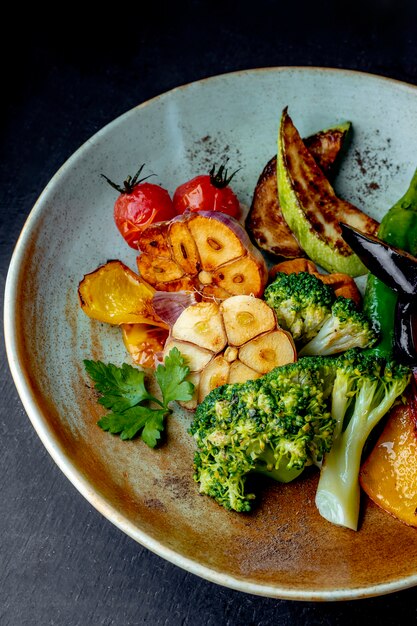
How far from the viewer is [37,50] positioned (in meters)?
4.25

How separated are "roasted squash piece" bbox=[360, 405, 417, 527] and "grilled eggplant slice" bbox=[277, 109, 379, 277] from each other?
2.47 ft

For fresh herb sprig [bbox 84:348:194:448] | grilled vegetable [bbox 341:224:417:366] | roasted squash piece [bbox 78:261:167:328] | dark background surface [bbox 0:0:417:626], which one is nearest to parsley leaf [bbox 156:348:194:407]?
fresh herb sprig [bbox 84:348:194:448]

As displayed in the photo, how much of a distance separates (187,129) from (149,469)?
5.38 feet

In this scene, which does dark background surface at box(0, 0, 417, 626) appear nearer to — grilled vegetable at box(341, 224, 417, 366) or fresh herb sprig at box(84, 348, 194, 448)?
fresh herb sprig at box(84, 348, 194, 448)

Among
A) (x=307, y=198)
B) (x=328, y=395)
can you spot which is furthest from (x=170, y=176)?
(x=328, y=395)

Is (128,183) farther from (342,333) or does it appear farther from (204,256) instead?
(342,333)

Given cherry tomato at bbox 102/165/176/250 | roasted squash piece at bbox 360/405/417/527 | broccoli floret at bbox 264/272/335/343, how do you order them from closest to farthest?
1. roasted squash piece at bbox 360/405/417/527
2. broccoli floret at bbox 264/272/335/343
3. cherry tomato at bbox 102/165/176/250

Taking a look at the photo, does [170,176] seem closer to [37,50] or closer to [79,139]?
[79,139]

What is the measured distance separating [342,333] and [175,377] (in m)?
0.70

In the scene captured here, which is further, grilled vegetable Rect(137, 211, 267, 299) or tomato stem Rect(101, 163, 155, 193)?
tomato stem Rect(101, 163, 155, 193)

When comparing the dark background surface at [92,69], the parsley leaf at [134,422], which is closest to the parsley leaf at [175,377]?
the parsley leaf at [134,422]

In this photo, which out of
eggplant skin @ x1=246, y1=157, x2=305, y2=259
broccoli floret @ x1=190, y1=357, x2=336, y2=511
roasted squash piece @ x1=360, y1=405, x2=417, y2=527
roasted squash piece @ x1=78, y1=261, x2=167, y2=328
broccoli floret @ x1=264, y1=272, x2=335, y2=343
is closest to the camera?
broccoli floret @ x1=190, y1=357, x2=336, y2=511

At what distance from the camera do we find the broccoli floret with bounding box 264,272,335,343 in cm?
293

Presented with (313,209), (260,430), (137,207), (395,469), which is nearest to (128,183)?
(137,207)
